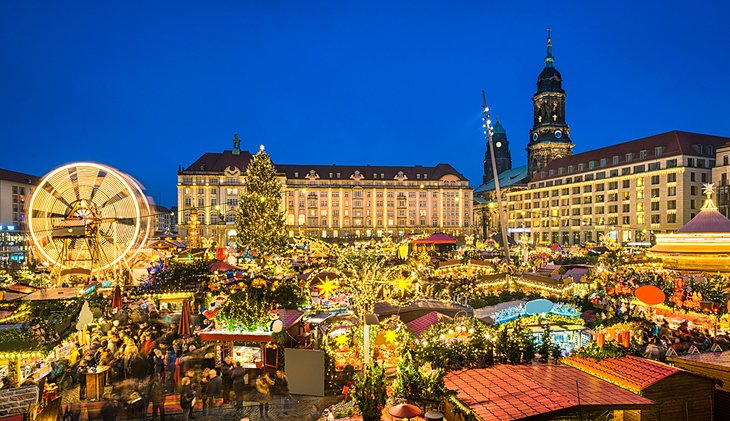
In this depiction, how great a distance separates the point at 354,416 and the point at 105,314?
46.1 ft

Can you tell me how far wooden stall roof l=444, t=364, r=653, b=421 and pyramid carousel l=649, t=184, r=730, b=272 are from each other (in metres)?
8.25

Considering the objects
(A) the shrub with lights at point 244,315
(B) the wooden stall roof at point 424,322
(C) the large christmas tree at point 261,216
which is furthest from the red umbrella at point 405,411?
(C) the large christmas tree at point 261,216

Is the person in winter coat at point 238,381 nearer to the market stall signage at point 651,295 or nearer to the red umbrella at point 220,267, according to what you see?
the market stall signage at point 651,295

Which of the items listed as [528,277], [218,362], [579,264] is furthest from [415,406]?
[579,264]

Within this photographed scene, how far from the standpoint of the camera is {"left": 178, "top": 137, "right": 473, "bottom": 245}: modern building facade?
97750 millimetres

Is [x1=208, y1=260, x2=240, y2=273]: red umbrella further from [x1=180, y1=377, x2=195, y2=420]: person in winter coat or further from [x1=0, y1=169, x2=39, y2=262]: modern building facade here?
[x1=0, y1=169, x2=39, y2=262]: modern building facade

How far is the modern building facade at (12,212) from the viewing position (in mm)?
79625

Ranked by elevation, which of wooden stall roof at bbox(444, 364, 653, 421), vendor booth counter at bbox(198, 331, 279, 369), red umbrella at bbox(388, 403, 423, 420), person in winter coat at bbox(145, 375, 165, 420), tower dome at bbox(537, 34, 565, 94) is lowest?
person in winter coat at bbox(145, 375, 165, 420)

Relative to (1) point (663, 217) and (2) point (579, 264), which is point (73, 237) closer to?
(2) point (579, 264)

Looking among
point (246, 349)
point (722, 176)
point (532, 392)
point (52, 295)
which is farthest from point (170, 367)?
point (722, 176)

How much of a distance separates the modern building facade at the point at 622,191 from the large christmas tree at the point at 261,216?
118 ft

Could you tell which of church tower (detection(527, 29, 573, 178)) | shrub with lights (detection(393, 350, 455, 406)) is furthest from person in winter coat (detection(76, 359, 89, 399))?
church tower (detection(527, 29, 573, 178))

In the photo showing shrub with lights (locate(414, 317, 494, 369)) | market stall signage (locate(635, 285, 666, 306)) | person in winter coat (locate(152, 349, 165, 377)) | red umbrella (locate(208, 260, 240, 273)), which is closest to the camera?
shrub with lights (locate(414, 317, 494, 369))

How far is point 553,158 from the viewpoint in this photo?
96.4 metres
